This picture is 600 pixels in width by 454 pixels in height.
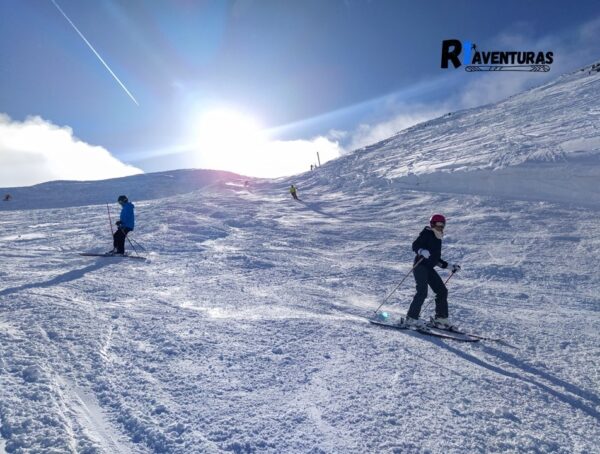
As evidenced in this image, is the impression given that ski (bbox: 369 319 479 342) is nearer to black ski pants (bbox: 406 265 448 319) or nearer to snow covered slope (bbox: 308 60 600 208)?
black ski pants (bbox: 406 265 448 319)

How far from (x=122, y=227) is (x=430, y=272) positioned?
9.76 m

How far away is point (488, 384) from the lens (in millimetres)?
4852

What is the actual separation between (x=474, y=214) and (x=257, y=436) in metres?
15.8

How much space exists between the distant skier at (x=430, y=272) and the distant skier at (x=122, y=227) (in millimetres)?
9321

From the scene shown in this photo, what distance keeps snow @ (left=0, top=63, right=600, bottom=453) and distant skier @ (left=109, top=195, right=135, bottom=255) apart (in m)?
0.78

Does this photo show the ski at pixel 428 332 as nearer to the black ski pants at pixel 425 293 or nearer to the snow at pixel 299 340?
the snow at pixel 299 340

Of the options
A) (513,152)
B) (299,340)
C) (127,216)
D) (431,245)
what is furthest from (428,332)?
(513,152)

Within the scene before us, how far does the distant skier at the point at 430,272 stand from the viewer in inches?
273

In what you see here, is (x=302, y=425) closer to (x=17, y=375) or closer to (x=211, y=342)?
(x=211, y=342)

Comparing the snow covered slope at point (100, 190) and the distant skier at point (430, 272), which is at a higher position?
the snow covered slope at point (100, 190)

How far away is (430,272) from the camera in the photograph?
7.06m

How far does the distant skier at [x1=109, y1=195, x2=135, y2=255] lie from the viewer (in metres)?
12.8

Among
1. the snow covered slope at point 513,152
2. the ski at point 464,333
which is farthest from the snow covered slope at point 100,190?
the ski at point 464,333

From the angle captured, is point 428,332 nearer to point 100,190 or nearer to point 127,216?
point 127,216
